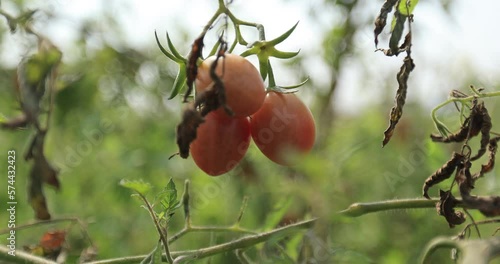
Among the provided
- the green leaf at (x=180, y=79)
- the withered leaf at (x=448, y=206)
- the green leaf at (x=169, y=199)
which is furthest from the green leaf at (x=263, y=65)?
the withered leaf at (x=448, y=206)

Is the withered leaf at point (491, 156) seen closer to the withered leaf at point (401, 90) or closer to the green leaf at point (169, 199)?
the withered leaf at point (401, 90)

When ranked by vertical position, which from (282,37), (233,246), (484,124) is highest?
(282,37)

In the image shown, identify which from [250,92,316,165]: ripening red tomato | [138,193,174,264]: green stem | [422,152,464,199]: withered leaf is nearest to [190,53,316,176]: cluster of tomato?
[250,92,316,165]: ripening red tomato

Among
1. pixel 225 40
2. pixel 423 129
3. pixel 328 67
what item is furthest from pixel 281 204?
pixel 423 129

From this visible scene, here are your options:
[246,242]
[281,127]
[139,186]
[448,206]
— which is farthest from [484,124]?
[139,186]

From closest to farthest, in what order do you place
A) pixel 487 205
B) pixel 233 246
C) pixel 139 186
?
1. pixel 487 205
2. pixel 139 186
3. pixel 233 246

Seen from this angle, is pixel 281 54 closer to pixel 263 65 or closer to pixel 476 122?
pixel 263 65

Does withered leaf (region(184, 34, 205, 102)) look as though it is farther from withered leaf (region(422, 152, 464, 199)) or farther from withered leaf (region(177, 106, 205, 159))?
withered leaf (region(422, 152, 464, 199))
